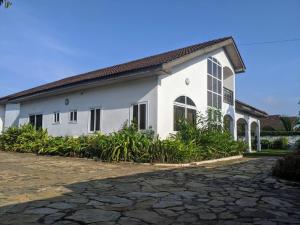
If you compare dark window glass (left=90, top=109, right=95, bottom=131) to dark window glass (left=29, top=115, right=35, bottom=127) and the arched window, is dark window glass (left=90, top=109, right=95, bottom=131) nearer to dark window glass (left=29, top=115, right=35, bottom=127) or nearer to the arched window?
the arched window

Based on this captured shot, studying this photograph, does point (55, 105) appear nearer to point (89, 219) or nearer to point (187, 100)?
point (187, 100)

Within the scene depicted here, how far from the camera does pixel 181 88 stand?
17.0 meters

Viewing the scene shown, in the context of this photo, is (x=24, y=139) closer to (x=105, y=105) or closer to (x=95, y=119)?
(x=95, y=119)

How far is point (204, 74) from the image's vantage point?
19141 millimetres

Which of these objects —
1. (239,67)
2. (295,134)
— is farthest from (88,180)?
(295,134)

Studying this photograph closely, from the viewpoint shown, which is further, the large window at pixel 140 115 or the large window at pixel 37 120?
the large window at pixel 37 120

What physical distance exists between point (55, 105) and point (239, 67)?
1229cm

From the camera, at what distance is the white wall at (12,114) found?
25812 mm

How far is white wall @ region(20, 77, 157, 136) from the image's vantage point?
15898mm

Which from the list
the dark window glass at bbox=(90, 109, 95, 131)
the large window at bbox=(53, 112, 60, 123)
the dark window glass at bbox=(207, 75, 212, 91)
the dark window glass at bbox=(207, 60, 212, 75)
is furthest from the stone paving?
the large window at bbox=(53, 112, 60, 123)

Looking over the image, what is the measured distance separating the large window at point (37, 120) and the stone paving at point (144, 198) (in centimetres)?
1285

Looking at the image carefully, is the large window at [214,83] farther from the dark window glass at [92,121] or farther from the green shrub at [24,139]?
the green shrub at [24,139]

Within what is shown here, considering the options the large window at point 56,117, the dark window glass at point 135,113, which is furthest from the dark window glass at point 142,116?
the large window at point 56,117

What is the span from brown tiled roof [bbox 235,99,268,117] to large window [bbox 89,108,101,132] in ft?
35.4
